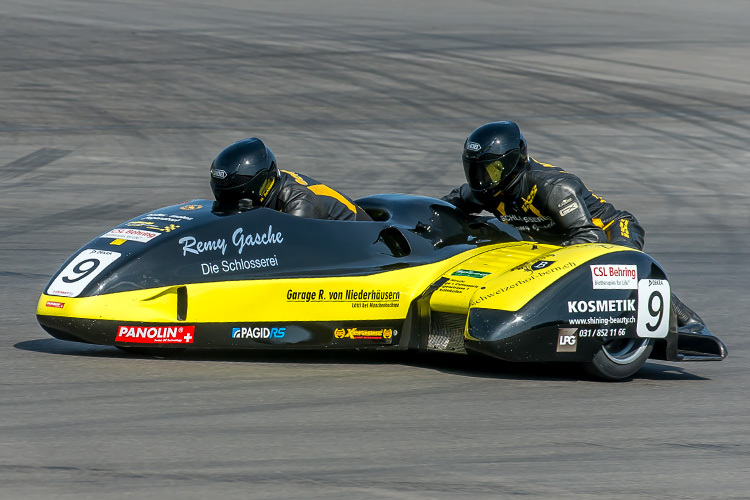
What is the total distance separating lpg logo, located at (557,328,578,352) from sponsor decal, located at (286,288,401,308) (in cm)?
86

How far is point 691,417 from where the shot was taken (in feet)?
18.0

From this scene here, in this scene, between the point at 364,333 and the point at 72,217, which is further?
the point at 72,217

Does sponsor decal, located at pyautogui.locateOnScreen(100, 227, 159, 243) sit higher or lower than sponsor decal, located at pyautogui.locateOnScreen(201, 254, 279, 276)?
higher

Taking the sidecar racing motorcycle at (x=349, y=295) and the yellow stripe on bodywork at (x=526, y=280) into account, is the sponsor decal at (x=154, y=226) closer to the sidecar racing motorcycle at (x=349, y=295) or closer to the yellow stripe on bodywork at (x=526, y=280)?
the sidecar racing motorcycle at (x=349, y=295)

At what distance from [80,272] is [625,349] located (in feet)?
9.19

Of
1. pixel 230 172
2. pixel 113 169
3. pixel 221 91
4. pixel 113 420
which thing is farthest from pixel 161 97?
pixel 113 420

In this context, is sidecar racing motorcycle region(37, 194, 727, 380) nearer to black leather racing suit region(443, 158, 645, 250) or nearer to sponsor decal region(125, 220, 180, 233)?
sponsor decal region(125, 220, 180, 233)

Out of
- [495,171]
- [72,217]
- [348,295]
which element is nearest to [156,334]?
[348,295]

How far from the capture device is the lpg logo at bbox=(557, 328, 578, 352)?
6.11 metres

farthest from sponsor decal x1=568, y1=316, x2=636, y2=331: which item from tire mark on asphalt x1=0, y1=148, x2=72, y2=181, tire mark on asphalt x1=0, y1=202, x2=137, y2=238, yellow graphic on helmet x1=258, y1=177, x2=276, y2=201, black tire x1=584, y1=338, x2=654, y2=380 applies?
tire mark on asphalt x1=0, y1=148, x2=72, y2=181

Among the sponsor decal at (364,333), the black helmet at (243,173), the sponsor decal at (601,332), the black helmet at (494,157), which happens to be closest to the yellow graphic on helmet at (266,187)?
the black helmet at (243,173)

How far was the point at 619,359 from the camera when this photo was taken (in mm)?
6328

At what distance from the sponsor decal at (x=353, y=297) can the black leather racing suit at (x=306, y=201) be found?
58 cm

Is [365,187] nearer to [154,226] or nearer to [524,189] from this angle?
[524,189]
